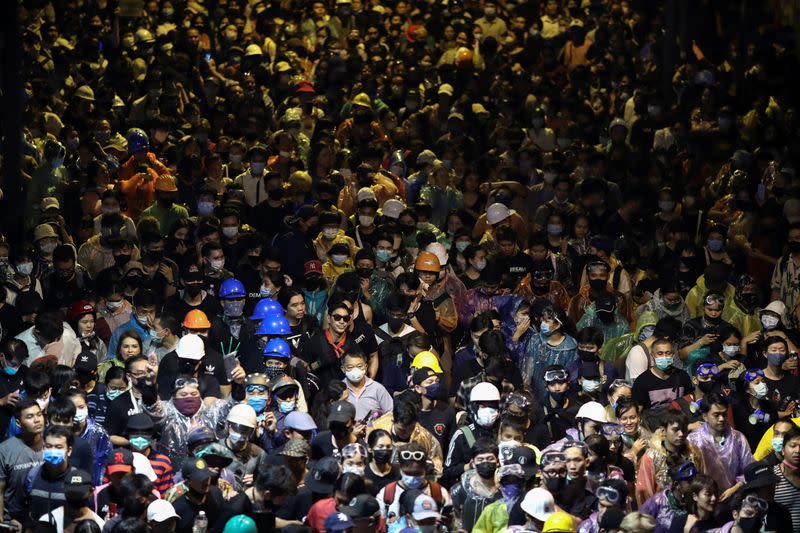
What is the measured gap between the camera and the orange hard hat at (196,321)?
15.4 metres

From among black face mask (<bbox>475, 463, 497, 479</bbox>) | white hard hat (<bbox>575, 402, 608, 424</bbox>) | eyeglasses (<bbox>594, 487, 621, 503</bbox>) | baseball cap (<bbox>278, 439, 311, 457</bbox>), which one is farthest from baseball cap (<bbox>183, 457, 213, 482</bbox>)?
white hard hat (<bbox>575, 402, 608, 424</bbox>)

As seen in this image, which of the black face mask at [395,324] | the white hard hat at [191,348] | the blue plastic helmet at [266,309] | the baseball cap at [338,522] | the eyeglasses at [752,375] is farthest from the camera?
the black face mask at [395,324]

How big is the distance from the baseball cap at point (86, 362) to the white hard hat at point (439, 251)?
408 centimetres

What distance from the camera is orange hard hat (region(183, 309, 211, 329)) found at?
1538 cm

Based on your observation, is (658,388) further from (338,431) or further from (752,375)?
(338,431)

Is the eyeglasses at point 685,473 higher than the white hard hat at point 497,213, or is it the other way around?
the eyeglasses at point 685,473

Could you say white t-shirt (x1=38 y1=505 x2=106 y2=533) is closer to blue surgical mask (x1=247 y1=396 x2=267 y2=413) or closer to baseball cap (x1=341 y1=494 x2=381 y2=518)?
baseball cap (x1=341 y1=494 x2=381 y2=518)

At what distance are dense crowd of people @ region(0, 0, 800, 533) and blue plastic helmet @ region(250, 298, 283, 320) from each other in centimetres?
3

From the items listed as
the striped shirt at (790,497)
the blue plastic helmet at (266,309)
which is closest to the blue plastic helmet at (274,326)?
the blue plastic helmet at (266,309)

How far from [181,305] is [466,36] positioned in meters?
10.7

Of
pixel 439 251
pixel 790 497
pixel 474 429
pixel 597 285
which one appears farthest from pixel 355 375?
pixel 790 497

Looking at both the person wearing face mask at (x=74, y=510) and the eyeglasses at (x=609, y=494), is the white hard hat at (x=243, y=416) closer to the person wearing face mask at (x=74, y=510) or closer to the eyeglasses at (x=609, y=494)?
the person wearing face mask at (x=74, y=510)

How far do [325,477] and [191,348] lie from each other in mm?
2777

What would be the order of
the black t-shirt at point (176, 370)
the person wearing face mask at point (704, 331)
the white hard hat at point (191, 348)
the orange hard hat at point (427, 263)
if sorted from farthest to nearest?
1. the orange hard hat at point (427, 263)
2. the person wearing face mask at point (704, 331)
3. the white hard hat at point (191, 348)
4. the black t-shirt at point (176, 370)
